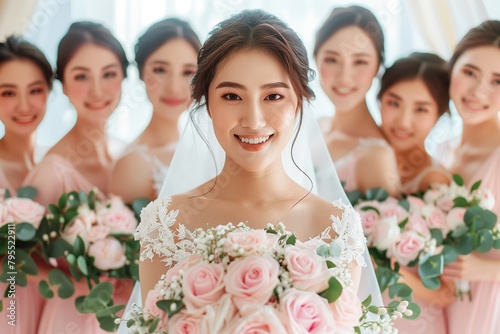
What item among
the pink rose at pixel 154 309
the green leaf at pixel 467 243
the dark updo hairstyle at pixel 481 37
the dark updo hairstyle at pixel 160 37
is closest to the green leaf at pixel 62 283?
the dark updo hairstyle at pixel 160 37

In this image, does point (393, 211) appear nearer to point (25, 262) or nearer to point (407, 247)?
point (407, 247)

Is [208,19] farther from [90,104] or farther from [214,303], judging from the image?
[214,303]

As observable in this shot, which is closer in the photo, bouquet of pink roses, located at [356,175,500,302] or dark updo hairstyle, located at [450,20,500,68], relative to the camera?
bouquet of pink roses, located at [356,175,500,302]

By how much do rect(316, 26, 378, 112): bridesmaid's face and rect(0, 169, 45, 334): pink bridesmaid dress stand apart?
1.60m

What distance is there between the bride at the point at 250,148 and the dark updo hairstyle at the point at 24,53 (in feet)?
3.77

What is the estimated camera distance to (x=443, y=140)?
328 centimetres

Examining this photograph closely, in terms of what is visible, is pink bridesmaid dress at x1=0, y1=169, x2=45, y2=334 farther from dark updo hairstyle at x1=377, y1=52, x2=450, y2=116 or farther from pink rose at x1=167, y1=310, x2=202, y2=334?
dark updo hairstyle at x1=377, y1=52, x2=450, y2=116

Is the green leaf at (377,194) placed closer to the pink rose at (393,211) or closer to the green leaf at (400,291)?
the pink rose at (393,211)

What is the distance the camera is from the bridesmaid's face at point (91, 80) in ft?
10.1

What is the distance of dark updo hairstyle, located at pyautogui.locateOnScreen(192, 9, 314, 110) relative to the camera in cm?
205

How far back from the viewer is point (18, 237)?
9.25ft

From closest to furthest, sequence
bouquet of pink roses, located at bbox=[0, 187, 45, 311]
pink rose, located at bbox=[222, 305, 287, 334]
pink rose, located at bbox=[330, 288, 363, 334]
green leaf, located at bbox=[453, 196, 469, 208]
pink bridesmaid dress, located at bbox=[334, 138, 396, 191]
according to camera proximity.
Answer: pink rose, located at bbox=[222, 305, 287, 334] → pink rose, located at bbox=[330, 288, 363, 334] → bouquet of pink roses, located at bbox=[0, 187, 45, 311] → green leaf, located at bbox=[453, 196, 469, 208] → pink bridesmaid dress, located at bbox=[334, 138, 396, 191]

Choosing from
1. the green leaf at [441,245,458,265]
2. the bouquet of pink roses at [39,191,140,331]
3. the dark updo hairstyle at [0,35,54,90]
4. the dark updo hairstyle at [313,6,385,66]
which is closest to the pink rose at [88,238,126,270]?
the bouquet of pink roses at [39,191,140,331]

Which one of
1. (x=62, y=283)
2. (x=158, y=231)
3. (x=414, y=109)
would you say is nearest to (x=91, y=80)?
(x=62, y=283)
